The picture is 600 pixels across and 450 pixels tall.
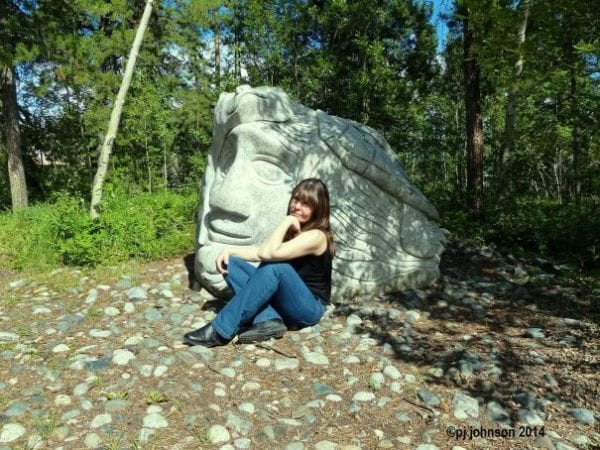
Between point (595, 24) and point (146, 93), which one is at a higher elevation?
point (146, 93)

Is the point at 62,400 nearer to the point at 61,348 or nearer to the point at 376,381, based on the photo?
the point at 61,348

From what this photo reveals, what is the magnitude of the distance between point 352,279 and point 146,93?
952 cm

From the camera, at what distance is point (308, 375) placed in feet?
11.4

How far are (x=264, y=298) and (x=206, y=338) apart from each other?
1.87 feet

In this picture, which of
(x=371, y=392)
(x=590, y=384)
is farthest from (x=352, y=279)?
(x=590, y=384)

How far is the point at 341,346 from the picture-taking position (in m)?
3.96

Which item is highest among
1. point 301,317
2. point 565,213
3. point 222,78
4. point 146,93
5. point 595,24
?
point 222,78

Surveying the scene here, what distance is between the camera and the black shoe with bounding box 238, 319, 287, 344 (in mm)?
3902

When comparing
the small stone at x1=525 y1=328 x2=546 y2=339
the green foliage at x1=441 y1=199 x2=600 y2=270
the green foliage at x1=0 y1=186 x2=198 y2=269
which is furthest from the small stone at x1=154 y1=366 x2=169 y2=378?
the green foliage at x1=441 y1=199 x2=600 y2=270

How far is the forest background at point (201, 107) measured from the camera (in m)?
7.10

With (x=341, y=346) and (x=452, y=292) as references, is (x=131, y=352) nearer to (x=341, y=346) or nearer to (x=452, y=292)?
(x=341, y=346)

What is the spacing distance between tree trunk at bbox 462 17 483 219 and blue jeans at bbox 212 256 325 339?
5395mm

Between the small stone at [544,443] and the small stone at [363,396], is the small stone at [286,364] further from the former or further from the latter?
the small stone at [544,443]

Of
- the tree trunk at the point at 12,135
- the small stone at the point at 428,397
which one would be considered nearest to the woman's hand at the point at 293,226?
the small stone at the point at 428,397
